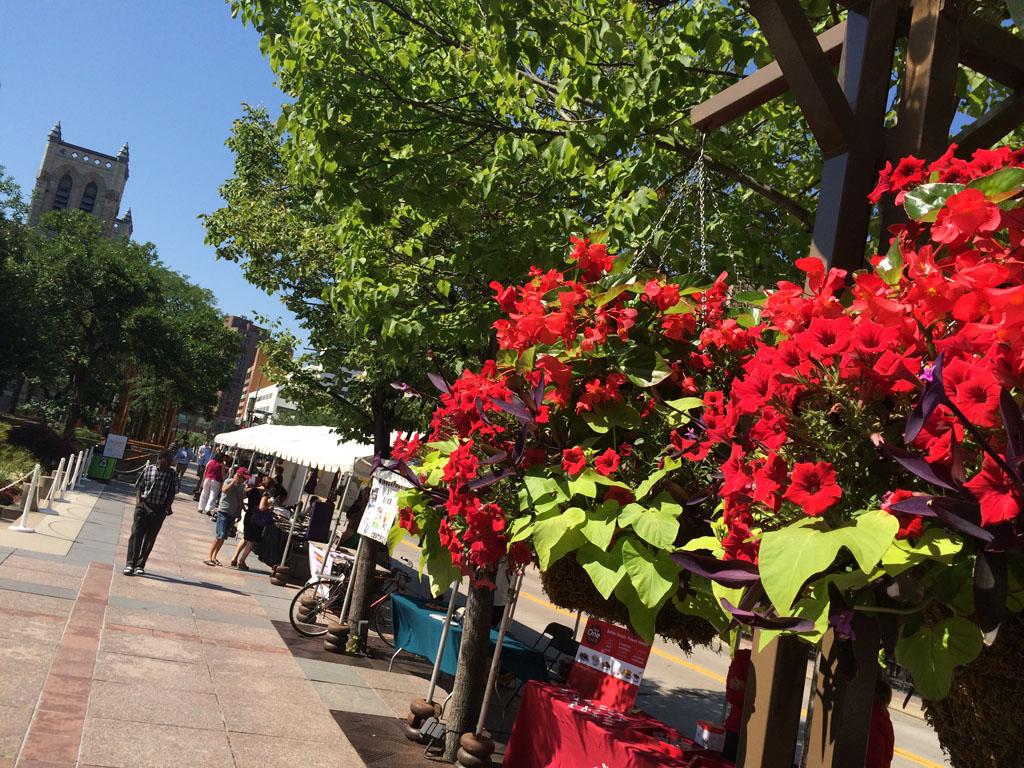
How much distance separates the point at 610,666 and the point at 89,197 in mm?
111810

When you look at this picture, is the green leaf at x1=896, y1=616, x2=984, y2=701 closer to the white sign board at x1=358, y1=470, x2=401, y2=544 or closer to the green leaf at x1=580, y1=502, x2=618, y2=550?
the green leaf at x1=580, y1=502, x2=618, y2=550

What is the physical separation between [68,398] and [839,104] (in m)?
42.5

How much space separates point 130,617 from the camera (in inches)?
382

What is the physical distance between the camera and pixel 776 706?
7.18ft

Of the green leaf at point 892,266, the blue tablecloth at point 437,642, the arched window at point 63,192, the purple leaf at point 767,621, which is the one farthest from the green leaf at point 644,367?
the arched window at point 63,192

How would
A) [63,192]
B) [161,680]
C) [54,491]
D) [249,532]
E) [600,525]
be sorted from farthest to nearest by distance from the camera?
[63,192]
[54,491]
[249,532]
[161,680]
[600,525]

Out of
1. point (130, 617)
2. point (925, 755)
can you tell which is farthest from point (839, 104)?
point (925, 755)

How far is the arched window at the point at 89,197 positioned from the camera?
101688 millimetres

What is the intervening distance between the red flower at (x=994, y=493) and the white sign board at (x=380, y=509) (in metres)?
8.82

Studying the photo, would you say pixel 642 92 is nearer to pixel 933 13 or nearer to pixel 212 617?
pixel 933 13

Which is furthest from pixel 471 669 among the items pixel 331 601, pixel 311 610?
pixel 331 601

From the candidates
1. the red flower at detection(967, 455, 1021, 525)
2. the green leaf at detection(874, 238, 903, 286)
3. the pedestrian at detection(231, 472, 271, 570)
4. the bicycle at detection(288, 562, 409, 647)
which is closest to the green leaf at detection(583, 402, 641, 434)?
the green leaf at detection(874, 238, 903, 286)

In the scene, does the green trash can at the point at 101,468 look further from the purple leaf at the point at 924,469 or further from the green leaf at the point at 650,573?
the purple leaf at the point at 924,469

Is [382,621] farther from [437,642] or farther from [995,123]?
[995,123]
